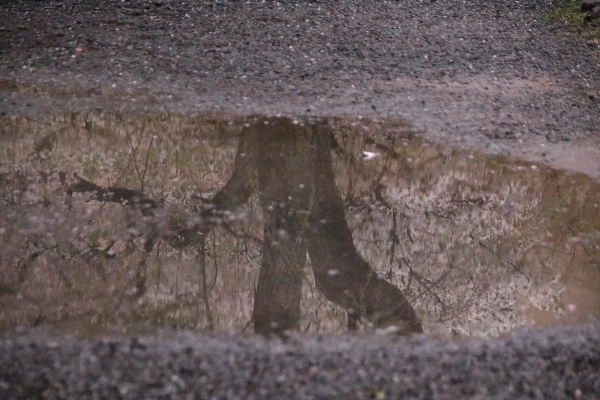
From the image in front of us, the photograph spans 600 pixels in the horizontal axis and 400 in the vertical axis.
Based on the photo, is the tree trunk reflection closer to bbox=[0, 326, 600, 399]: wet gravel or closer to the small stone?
bbox=[0, 326, 600, 399]: wet gravel

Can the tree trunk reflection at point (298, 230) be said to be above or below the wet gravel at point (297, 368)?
above

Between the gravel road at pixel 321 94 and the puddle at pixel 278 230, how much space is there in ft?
0.93

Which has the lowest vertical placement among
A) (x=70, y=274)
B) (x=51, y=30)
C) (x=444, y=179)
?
(x=70, y=274)

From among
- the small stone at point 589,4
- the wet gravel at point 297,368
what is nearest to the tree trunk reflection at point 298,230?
the wet gravel at point 297,368

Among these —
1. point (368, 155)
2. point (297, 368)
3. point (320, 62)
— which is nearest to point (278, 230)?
point (368, 155)

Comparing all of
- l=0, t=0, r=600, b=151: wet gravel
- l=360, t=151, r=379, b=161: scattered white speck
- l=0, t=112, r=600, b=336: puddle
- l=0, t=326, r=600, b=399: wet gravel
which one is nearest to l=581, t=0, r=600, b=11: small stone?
l=0, t=0, r=600, b=151: wet gravel

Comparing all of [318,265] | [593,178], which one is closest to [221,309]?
[318,265]

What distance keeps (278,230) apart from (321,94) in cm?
216

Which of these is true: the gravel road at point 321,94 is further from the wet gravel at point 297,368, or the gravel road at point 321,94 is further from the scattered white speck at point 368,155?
the scattered white speck at point 368,155

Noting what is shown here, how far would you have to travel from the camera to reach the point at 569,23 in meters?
8.40

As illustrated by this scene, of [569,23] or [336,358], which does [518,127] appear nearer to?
[569,23]

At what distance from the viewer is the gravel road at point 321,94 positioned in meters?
3.25

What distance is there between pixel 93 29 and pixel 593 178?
4.78 m

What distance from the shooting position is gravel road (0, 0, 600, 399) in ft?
10.6
